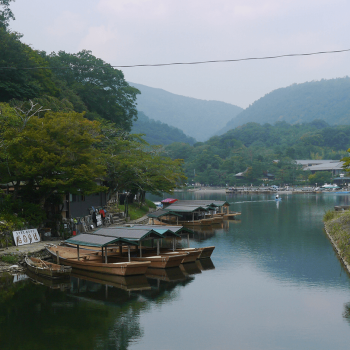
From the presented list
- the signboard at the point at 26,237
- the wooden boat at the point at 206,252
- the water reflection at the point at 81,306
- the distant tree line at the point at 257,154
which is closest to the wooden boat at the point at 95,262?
the water reflection at the point at 81,306

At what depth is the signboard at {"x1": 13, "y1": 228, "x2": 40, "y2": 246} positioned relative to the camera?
23609 millimetres

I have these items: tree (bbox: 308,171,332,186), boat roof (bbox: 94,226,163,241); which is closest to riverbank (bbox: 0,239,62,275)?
boat roof (bbox: 94,226,163,241)

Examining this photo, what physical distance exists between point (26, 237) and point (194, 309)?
1309 cm

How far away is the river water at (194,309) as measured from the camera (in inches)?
514

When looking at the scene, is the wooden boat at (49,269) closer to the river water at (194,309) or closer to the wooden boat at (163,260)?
the river water at (194,309)

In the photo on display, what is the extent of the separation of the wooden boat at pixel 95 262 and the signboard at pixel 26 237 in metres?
1.94

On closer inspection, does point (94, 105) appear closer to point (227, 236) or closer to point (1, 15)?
point (1, 15)

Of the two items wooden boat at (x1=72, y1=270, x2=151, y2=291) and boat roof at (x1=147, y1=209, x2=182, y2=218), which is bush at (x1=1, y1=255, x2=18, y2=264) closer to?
wooden boat at (x1=72, y1=270, x2=151, y2=291)

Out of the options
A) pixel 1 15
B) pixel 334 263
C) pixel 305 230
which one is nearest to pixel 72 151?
pixel 334 263

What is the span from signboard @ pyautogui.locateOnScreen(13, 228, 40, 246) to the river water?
4149 millimetres

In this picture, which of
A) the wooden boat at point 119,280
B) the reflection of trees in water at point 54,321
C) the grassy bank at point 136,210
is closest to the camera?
the reflection of trees in water at point 54,321

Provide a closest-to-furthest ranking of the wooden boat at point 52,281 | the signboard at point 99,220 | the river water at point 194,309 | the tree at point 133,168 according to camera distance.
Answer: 1. the river water at point 194,309
2. the wooden boat at point 52,281
3. the signboard at point 99,220
4. the tree at point 133,168

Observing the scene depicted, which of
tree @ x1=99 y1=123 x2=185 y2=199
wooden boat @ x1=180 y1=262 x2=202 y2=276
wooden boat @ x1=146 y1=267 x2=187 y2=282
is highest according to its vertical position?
tree @ x1=99 y1=123 x2=185 y2=199

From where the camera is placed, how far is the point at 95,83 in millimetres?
62062
